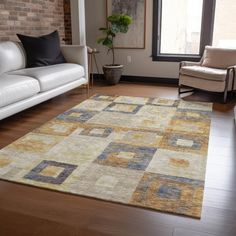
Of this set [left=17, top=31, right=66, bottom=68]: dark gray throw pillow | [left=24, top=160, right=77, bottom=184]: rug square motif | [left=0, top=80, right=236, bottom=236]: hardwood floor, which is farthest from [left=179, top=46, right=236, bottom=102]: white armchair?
[left=24, top=160, right=77, bottom=184]: rug square motif

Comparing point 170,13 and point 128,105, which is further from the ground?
point 170,13

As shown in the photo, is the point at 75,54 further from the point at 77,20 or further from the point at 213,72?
the point at 213,72

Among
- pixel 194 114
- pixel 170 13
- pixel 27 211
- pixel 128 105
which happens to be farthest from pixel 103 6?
pixel 27 211

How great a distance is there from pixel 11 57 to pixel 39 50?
43 cm

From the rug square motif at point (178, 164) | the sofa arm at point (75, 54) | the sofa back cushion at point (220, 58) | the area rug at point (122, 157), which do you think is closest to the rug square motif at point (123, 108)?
the area rug at point (122, 157)

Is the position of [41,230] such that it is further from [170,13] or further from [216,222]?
[170,13]

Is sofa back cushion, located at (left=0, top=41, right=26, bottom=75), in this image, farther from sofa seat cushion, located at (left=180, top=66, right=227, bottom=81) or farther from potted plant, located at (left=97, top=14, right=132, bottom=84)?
sofa seat cushion, located at (left=180, top=66, right=227, bottom=81)

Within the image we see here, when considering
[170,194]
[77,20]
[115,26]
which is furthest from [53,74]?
[170,194]

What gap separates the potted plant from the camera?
473 centimetres

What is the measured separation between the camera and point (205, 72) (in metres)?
3.90

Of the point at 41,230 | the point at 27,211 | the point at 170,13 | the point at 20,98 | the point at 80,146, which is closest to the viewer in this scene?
the point at 41,230

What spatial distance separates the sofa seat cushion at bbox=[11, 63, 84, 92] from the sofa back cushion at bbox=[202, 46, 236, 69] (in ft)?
6.39

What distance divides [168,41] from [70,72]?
214 centimetres

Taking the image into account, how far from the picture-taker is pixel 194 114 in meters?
3.37
